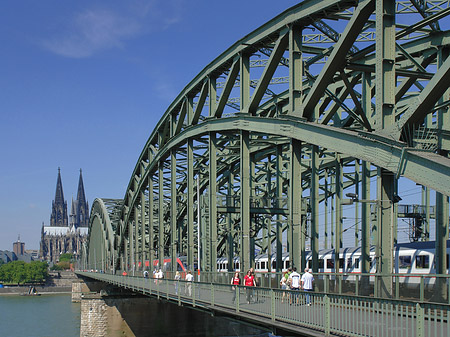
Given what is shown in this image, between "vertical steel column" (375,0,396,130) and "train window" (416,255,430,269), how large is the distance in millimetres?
11390

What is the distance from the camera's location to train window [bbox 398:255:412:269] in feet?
83.8

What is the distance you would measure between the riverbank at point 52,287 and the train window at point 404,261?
436ft

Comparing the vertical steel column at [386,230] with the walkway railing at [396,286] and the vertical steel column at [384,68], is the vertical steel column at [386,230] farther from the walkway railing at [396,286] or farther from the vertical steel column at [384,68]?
the vertical steel column at [384,68]

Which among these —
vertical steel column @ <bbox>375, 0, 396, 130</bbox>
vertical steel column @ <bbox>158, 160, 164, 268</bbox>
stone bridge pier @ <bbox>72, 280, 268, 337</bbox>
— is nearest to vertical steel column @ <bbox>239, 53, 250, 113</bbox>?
vertical steel column @ <bbox>375, 0, 396, 130</bbox>

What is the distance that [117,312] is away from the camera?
50719 millimetres

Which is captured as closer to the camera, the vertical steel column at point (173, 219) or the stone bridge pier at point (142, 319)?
the vertical steel column at point (173, 219)

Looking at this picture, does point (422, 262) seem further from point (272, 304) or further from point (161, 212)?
point (161, 212)

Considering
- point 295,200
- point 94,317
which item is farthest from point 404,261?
point 94,317

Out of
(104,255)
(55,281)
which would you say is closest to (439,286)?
(104,255)

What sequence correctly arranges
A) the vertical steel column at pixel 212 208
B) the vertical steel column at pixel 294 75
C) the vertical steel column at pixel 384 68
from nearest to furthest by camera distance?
the vertical steel column at pixel 384 68 < the vertical steel column at pixel 294 75 < the vertical steel column at pixel 212 208

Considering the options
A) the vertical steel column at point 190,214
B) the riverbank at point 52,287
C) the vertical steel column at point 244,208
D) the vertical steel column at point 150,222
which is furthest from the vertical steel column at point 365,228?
the riverbank at point 52,287

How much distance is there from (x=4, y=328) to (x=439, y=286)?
5901cm

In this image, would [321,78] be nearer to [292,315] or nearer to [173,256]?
[292,315]

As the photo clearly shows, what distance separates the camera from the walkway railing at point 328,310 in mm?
10328
